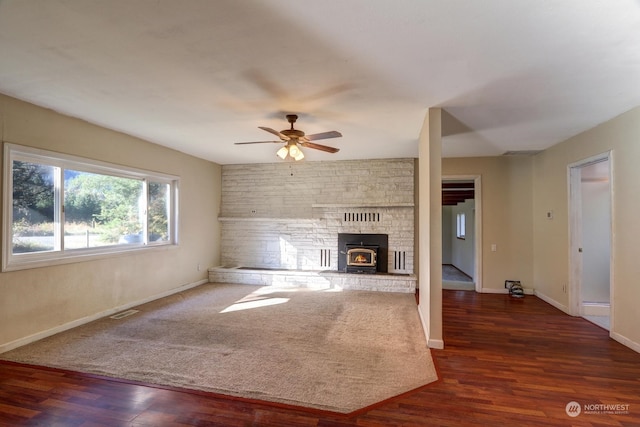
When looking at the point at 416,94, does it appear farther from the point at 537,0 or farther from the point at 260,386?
the point at 260,386

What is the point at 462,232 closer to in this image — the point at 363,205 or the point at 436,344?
the point at 363,205

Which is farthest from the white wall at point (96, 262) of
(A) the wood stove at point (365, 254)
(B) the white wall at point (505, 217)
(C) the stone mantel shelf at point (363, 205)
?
(B) the white wall at point (505, 217)

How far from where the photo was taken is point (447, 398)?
7.08 feet

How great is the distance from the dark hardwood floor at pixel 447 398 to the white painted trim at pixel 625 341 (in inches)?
2.6

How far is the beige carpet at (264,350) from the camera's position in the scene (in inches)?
90.4

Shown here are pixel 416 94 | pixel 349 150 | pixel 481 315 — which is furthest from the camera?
pixel 349 150

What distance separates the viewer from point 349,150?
5133 mm

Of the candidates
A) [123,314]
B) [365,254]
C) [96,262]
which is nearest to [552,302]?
[365,254]

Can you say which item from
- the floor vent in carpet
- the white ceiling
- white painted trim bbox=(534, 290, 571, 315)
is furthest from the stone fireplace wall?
the floor vent in carpet

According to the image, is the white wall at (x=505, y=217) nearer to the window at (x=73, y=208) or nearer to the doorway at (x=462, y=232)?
the doorway at (x=462, y=232)

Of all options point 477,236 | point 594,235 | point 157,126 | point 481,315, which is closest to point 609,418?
point 481,315

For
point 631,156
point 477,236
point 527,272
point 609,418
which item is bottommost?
point 609,418

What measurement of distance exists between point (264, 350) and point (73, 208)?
2984 mm

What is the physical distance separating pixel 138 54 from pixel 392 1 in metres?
1.78
